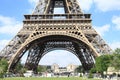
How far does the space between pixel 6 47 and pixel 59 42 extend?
59.0ft

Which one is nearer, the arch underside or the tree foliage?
the tree foliage

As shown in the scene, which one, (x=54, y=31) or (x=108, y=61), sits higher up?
(x=54, y=31)

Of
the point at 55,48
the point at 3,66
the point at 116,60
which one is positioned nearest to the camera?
the point at 116,60

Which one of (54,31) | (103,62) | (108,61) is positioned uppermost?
(54,31)

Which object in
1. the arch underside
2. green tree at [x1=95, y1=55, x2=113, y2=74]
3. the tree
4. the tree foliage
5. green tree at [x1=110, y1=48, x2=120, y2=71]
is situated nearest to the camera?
green tree at [x1=110, y1=48, x2=120, y2=71]

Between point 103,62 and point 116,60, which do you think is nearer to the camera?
point 116,60

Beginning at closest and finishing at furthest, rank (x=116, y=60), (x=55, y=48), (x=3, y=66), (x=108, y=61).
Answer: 1. (x=116, y=60)
2. (x=108, y=61)
3. (x=3, y=66)
4. (x=55, y=48)

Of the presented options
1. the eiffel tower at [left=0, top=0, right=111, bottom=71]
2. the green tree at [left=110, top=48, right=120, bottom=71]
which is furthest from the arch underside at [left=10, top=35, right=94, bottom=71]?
the green tree at [left=110, top=48, right=120, bottom=71]

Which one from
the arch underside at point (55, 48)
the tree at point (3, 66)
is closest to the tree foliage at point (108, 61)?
the arch underside at point (55, 48)

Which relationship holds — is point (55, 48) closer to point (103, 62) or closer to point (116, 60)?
→ point (103, 62)

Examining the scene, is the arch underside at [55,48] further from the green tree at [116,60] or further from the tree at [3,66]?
the green tree at [116,60]

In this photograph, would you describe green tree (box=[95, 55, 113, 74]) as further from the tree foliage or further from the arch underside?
the arch underside

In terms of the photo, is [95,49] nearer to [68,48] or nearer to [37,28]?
[37,28]

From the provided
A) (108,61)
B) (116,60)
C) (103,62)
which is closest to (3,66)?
(103,62)
